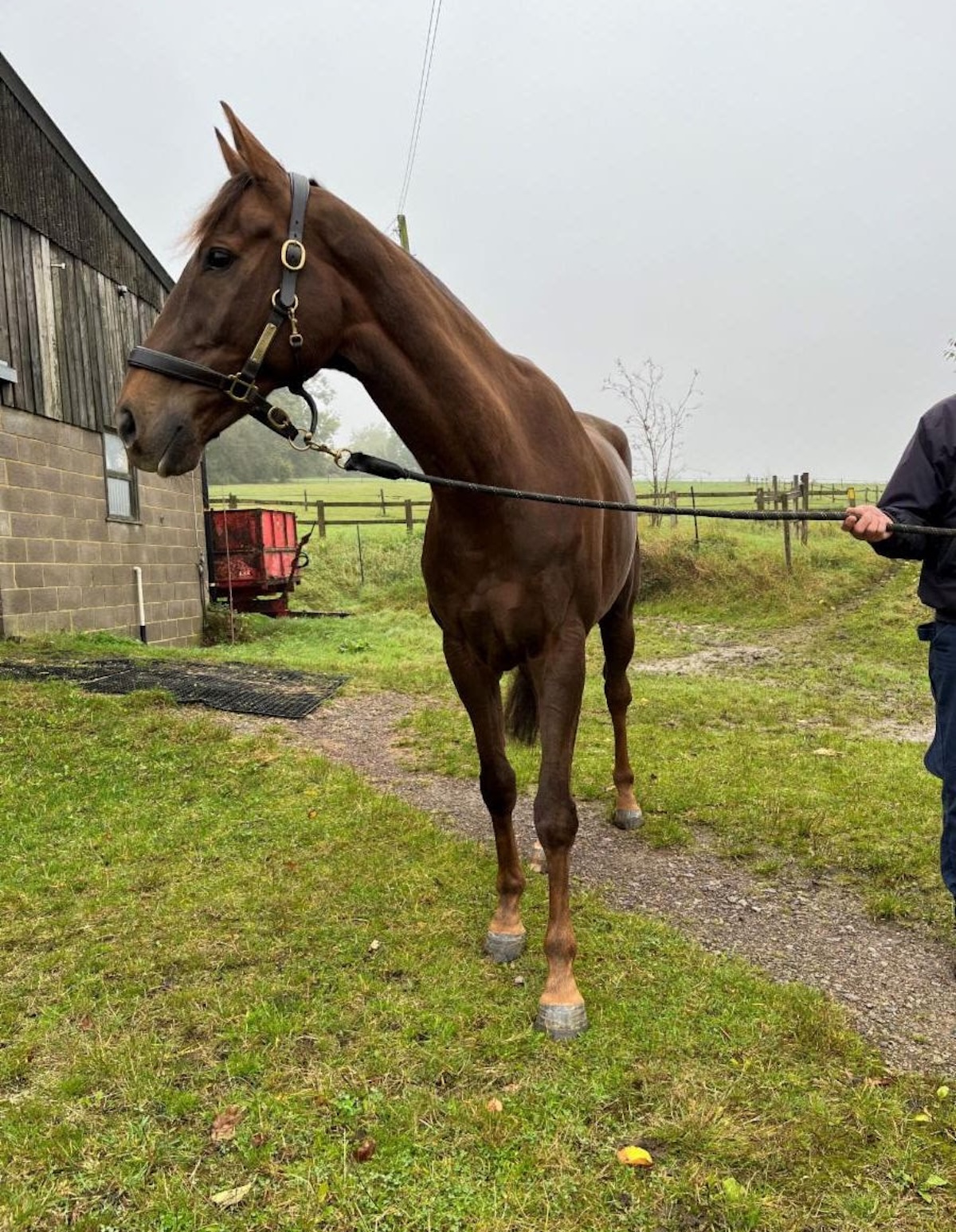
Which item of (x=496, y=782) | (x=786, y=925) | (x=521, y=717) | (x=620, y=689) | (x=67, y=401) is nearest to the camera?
(x=496, y=782)

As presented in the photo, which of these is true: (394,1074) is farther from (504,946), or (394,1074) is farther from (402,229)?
(402,229)

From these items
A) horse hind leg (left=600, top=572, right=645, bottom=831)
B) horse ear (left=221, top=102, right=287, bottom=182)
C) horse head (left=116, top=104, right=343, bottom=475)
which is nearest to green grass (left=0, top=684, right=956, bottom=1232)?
horse hind leg (left=600, top=572, right=645, bottom=831)

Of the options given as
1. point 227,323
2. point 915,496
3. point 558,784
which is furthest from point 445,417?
point 915,496

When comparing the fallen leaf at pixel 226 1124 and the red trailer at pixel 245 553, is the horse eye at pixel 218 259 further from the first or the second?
the red trailer at pixel 245 553

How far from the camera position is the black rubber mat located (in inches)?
261

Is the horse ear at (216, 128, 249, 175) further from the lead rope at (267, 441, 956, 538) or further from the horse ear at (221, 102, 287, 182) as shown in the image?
the lead rope at (267, 441, 956, 538)

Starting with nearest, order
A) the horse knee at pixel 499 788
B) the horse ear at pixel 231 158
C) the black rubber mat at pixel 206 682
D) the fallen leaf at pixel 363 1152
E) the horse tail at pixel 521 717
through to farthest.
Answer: the fallen leaf at pixel 363 1152, the horse ear at pixel 231 158, the horse knee at pixel 499 788, the horse tail at pixel 521 717, the black rubber mat at pixel 206 682

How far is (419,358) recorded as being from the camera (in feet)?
7.62

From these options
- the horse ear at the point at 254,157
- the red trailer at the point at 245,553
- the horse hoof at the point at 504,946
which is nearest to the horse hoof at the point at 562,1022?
the horse hoof at the point at 504,946

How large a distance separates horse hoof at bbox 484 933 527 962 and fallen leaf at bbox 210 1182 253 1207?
3.95ft

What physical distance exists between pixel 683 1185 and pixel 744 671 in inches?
321

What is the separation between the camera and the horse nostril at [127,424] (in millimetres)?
2006

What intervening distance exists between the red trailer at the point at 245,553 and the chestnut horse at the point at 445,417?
432 inches

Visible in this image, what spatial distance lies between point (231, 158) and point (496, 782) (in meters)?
2.29
